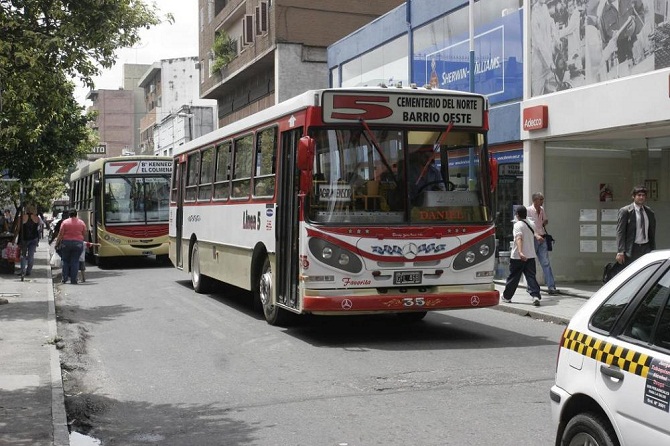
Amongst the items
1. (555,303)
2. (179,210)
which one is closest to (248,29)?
(179,210)

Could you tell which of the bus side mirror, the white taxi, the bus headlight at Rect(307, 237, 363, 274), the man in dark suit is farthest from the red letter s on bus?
the white taxi

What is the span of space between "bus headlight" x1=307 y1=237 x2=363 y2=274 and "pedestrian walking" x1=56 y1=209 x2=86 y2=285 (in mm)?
11233

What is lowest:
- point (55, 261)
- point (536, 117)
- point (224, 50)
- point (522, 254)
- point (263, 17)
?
point (55, 261)

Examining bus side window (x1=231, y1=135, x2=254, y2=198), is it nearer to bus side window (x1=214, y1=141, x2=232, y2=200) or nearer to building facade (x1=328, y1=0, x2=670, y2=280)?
bus side window (x1=214, y1=141, x2=232, y2=200)

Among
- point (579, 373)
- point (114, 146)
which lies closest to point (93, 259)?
point (579, 373)

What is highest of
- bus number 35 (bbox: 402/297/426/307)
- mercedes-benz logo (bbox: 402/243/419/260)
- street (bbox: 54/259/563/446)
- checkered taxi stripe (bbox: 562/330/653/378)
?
mercedes-benz logo (bbox: 402/243/419/260)

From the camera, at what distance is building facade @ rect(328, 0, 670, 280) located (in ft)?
49.2

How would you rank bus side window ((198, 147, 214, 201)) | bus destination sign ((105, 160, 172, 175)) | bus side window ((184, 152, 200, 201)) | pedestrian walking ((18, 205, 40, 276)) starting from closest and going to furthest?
bus side window ((198, 147, 214, 201)), bus side window ((184, 152, 200, 201)), pedestrian walking ((18, 205, 40, 276)), bus destination sign ((105, 160, 172, 175))

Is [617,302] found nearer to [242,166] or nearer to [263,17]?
[242,166]

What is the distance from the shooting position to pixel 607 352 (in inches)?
169

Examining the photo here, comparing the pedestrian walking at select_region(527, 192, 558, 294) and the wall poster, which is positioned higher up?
the wall poster

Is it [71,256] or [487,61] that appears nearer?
[487,61]

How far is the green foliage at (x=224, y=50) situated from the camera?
45594 mm

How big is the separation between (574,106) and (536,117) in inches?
45.2
